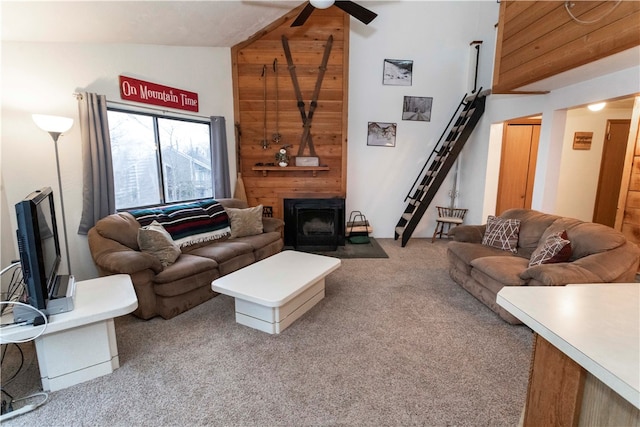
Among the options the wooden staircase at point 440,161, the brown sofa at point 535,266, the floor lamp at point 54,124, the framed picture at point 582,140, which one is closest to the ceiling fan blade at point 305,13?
the floor lamp at point 54,124

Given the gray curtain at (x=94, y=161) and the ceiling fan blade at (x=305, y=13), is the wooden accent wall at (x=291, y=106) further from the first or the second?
the gray curtain at (x=94, y=161)

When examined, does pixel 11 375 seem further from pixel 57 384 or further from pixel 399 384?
pixel 399 384

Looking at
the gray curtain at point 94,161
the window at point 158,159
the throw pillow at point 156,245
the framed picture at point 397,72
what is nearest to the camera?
the throw pillow at point 156,245

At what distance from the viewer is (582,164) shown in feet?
16.4

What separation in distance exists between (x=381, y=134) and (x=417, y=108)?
2.47 ft

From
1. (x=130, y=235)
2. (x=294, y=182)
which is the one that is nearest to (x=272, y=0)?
(x=294, y=182)

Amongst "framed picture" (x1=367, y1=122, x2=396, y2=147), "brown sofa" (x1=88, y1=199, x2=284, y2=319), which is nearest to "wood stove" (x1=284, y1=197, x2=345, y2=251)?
"framed picture" (x1=367, y1=122, x2=396, y2=147)

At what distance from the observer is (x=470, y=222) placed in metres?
5.38

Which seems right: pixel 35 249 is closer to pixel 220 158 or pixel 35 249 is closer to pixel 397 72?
pixel 220 158

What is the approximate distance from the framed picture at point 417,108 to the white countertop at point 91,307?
4.78 m

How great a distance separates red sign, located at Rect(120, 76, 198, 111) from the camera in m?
3.51

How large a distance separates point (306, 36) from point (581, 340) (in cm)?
525

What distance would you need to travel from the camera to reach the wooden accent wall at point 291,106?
16.1ft

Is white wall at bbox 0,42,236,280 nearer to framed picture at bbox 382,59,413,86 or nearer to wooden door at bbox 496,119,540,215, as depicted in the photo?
framed picture at bbox 382,59,413,86
